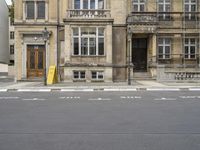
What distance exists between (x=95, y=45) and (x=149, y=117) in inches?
818

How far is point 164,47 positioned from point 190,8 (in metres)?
4.42

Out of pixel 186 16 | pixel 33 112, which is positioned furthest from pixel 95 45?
pixel 33 112

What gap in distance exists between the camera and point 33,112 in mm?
12109

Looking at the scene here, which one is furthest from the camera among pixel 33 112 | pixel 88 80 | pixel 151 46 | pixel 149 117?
pixel 151 46

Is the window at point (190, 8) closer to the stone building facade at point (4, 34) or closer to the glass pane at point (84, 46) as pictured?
the glass pane at point (84, 46)

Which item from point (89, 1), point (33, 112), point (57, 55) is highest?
point (89, 1)

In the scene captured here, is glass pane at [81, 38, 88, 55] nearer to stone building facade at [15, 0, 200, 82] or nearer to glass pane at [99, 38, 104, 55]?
stone building facade at [15, 0, 200, 82]

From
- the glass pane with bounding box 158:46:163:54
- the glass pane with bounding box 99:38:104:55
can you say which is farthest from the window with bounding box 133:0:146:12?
the glass pane with bounding box 99:38:104:55

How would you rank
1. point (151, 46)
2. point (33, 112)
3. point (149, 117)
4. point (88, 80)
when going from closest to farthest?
point (149, 117) → point (33, 112) → point (88, 80) → point (151, 46)

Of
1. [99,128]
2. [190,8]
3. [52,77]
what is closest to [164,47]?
[190,8]

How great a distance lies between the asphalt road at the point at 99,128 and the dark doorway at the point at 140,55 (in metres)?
21.4

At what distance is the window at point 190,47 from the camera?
3428 cm

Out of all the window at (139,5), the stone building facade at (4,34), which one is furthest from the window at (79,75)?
the stone building facade at (4,34)

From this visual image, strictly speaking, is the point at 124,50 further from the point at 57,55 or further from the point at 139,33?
the point at 57,55
